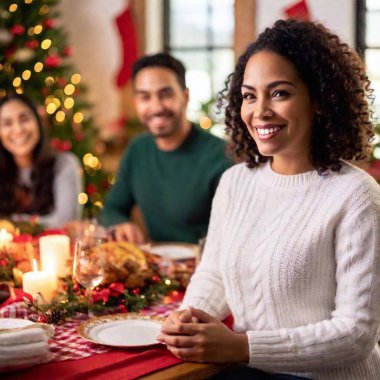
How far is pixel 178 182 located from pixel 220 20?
2.19 metres

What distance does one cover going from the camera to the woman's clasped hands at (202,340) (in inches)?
60.2

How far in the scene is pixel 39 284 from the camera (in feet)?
6.29

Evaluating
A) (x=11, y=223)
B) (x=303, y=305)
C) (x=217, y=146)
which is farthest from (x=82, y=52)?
(x=303, y=305)

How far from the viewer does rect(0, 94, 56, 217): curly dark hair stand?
3.41m

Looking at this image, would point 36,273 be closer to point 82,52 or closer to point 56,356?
point 56,356

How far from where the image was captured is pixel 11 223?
269 cm

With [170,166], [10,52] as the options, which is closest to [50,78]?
[10,52]

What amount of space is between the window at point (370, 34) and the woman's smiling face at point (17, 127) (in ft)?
6.51

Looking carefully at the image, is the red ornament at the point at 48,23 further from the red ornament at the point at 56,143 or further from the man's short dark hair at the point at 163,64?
the man's short dark hair at the point at 163,64

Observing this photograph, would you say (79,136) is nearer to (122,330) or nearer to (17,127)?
(17,127)

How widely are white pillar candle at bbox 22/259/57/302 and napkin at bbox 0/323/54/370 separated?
0.42 metres

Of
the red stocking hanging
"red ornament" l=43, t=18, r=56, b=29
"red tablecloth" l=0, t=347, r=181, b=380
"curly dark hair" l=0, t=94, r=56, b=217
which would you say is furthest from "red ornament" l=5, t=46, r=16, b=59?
"red tablecloth" l=0, t=347, r=181, b=380

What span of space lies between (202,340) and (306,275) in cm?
29

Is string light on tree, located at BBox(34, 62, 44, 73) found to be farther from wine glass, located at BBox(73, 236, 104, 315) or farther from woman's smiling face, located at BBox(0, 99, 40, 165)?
wine glass, located at BBox(73, 236, 104, 315)
